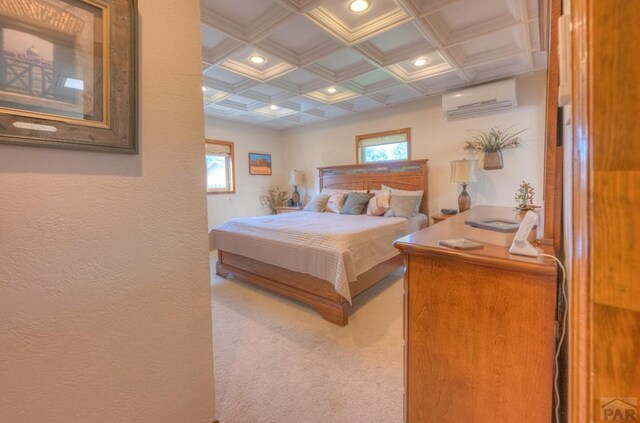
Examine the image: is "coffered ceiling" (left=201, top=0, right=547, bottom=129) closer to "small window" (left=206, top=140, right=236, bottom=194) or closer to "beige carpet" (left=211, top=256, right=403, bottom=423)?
"small window" (left=206, top=140, right=236, bottom=194)

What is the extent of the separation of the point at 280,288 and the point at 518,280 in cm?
224

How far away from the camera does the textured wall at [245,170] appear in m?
4.96

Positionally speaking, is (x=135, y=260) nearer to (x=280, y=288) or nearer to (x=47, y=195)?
(x=47, y=195)

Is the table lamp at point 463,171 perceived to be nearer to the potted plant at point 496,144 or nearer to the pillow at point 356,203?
the potted plant at point 496,144

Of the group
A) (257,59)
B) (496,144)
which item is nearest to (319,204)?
(257,59)

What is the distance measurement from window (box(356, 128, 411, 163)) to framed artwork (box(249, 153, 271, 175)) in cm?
203

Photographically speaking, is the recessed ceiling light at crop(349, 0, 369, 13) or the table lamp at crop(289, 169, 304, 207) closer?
→ the recessed ceiling light at crop(349, 0, 369, 13)

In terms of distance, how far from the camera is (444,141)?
13.0ft

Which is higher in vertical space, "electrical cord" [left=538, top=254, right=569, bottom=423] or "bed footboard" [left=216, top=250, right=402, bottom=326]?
"electrical cord" [left=538, top=254, right=569, bottom=423]

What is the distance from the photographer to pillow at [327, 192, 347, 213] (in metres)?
4.33

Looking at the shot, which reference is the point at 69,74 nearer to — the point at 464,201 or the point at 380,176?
the point at 464,201

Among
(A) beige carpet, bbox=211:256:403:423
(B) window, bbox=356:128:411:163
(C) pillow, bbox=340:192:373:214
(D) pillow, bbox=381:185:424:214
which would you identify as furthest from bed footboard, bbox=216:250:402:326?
(B) window, bbox=356:128:411:163

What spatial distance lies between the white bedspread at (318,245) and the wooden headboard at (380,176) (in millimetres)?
1029

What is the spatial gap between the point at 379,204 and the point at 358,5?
2.39m
